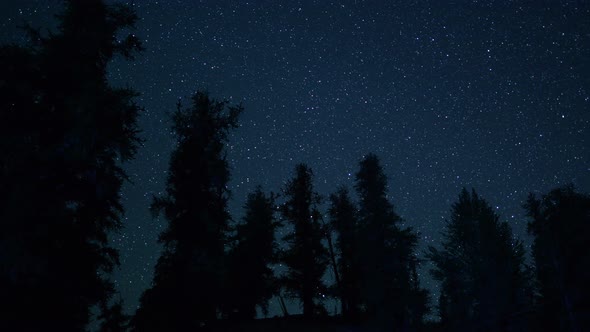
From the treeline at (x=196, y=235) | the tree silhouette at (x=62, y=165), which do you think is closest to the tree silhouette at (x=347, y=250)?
the treeline at (x=196, y=235)

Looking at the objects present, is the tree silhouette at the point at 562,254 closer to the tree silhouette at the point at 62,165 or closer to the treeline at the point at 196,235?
the treeline at the point at 196,235

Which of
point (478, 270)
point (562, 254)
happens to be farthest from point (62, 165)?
point (562, 254)

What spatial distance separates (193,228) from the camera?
1844cm

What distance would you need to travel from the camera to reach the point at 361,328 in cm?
2720

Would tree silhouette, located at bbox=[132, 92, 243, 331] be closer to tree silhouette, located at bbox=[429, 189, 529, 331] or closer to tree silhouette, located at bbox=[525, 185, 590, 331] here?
tree silhouette, located at bbox=[429, 189, 529, 331]

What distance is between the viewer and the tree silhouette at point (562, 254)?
24984 mm

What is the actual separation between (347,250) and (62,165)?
26.4m

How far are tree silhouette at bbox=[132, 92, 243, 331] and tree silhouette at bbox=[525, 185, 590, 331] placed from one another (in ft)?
76.8

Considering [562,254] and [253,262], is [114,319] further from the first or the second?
[562,254]

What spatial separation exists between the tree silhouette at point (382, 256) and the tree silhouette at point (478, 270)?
5.02 metres

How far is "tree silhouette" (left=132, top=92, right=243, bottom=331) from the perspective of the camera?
17.1 meters

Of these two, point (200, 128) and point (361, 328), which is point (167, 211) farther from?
point (361, 328)

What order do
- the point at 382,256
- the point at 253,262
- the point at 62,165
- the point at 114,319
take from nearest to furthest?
the point at 62,165, the point at 114,319, the point at 382,256, the point at 253,262

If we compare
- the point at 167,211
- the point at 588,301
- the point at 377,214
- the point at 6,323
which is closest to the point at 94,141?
the point at 6,323
